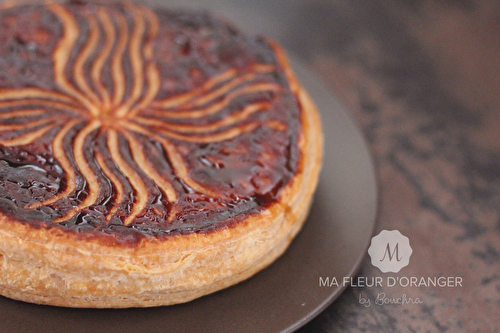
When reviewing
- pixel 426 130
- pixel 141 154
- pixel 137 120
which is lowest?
pixel 141 154

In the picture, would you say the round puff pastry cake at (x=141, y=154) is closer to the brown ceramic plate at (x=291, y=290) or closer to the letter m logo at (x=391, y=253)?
the brown ceramic plate at (x=291, y=290)

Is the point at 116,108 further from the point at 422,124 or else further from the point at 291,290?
the point at 422,124

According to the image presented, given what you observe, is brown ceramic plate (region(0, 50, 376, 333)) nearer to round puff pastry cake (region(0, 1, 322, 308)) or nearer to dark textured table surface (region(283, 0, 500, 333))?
round puff pastry cake (region(0, 1, 322, 308))

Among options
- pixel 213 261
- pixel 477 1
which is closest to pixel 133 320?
pixel 213 261

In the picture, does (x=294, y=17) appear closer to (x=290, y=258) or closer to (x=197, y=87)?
(x=197, y=87)

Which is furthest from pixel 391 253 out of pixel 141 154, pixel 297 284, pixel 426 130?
pixel 426 130
